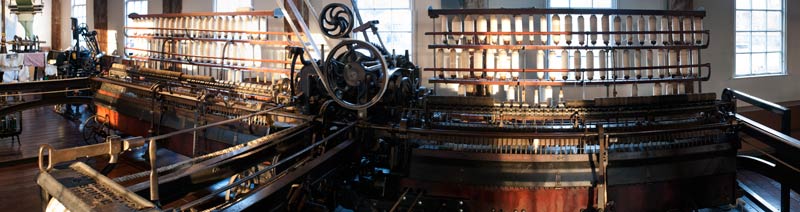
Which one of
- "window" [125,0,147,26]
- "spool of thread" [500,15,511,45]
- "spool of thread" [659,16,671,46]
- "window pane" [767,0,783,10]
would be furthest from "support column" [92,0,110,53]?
"window pane" [767,0,783,10]

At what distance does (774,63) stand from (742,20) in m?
0.99

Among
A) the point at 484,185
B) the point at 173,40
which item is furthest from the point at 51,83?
the point at 484,185

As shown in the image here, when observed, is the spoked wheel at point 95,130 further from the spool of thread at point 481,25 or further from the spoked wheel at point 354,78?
the spool of thread at point 481,25

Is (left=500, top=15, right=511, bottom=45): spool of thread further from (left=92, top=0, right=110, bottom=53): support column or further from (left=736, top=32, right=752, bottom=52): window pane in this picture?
(left=92, top=0, right=110, bottom=53): support column

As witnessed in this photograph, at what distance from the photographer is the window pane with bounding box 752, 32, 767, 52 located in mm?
8828

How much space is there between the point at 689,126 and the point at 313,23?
588cm

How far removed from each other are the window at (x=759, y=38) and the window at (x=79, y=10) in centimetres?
1310

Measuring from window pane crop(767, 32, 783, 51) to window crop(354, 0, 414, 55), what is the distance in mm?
5266

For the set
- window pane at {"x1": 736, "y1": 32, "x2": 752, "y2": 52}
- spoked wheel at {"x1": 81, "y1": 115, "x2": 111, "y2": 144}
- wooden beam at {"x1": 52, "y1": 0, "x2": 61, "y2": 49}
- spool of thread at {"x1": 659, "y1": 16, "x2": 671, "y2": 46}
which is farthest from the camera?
wooden beam at {"x1": 52, "y1": 0, "x2": 61, "y2": 49}

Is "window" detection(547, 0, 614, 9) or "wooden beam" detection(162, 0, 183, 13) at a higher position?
"wooden beam" detection(162, 0, 183, 13)

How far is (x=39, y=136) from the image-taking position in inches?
296

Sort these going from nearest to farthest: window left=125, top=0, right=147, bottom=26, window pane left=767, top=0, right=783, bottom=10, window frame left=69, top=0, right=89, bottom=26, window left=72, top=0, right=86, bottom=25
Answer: window pane left=767, top=0, right=783, bottom=10 < window left=125, top=0, right=147, bottom=26 < window frame left=69, top=0, right=89, bottom=26 < window left=72, top=0, right=86, bottom=25

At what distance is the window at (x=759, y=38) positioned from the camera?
871cm

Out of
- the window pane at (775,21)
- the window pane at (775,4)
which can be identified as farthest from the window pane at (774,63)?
the window pane at (775,4)
